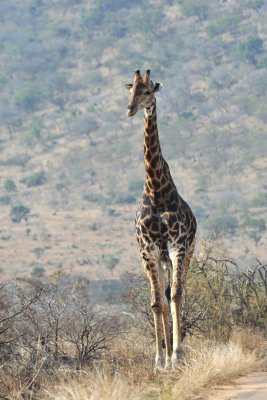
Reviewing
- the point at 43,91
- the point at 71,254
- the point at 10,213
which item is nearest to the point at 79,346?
the point at 71,254

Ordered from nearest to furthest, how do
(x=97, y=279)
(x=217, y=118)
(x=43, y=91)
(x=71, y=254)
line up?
(x=97, y=279) < (x=71, y=254) < (x=217, y=118) < (x=43, y=91)

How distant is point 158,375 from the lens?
38.9 feet

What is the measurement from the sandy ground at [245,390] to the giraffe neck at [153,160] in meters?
2.23

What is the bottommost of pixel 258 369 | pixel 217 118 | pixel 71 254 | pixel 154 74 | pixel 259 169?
pixel 258 369

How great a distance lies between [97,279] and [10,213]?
13.0 m

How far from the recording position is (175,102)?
260 feet

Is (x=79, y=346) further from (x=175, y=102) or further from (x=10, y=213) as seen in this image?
(x=175, y=102)

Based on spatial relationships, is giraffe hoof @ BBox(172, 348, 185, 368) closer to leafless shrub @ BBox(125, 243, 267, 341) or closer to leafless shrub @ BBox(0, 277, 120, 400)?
leafless shrub @ BBox(0, 277, 120, 400)

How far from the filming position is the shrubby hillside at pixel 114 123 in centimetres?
5397

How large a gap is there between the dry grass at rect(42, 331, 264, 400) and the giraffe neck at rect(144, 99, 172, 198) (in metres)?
1.77

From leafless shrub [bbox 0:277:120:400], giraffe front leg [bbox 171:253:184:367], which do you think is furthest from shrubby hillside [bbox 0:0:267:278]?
giraffe front leg [bbox 171:253:184:367]

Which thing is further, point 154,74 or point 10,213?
point 154,74

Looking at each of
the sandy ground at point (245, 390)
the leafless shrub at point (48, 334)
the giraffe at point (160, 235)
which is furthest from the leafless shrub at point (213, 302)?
the sandy ground at point (245, 390)

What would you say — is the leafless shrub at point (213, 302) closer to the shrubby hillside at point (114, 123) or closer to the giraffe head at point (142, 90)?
the giraffe head at point (142, 90)
